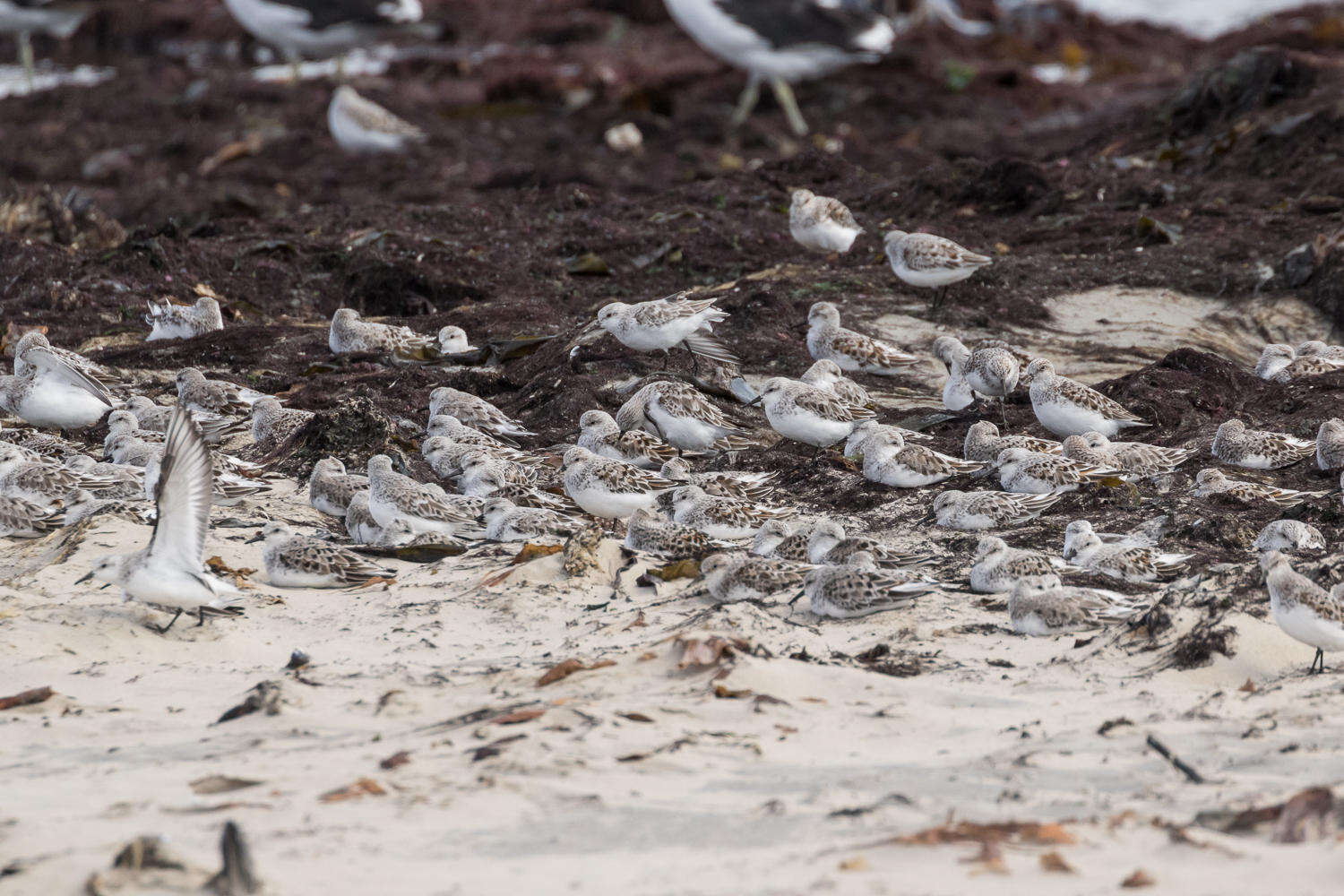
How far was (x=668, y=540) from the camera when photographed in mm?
7305

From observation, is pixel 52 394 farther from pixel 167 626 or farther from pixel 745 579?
pixel 745 579

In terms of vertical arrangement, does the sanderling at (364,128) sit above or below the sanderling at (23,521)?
below

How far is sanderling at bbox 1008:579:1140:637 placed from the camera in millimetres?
5906

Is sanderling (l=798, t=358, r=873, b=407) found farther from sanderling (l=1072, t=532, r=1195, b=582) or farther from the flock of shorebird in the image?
sanderling (l=1072, t=532, r=1195, b=582)

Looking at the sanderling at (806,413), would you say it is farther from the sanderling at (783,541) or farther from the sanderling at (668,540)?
the sanderling at (668,540)

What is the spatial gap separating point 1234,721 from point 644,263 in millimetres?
9474

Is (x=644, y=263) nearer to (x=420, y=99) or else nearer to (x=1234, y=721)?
(x=1234, y=721)

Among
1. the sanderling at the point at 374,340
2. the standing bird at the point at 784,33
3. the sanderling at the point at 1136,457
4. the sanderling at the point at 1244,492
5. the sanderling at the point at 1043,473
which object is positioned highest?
the sanderling at the point at 1244,492

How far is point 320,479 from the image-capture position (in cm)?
816

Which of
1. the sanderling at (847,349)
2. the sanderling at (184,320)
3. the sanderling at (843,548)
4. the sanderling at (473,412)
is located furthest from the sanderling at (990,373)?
the sanderling at (184,320)

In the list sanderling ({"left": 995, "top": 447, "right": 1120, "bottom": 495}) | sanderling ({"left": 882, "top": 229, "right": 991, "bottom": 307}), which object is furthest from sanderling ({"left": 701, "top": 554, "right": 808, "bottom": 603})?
sanderling ({"left": 882, "top": 229, "right": 991, "bottom": 307})

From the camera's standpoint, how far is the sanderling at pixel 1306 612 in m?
5.15

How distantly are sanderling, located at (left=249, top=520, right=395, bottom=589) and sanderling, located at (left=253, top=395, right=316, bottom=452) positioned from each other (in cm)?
249

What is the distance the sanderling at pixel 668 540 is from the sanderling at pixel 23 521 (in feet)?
10.5
